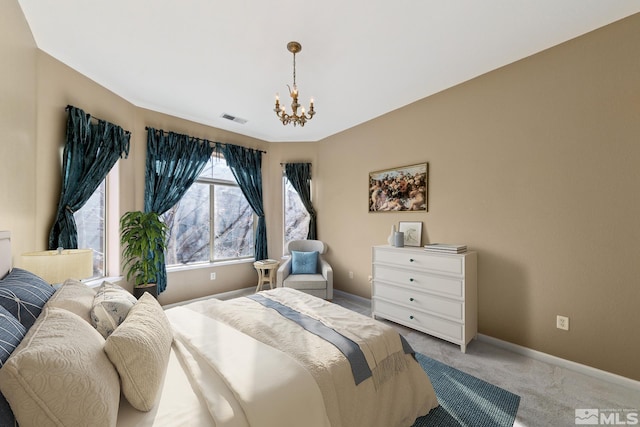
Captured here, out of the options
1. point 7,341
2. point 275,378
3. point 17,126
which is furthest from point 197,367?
point 17,126

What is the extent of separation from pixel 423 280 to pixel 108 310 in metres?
2.62

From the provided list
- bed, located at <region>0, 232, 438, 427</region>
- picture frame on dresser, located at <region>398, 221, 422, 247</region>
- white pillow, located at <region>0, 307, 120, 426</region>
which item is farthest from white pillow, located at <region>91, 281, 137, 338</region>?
picture frame on dresser, located at <region>398, 221, 422, 247</region>

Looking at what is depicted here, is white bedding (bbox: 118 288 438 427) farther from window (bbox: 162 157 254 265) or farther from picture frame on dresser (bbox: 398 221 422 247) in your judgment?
window (bbox: 162 157 254 265)

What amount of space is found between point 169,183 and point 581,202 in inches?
179

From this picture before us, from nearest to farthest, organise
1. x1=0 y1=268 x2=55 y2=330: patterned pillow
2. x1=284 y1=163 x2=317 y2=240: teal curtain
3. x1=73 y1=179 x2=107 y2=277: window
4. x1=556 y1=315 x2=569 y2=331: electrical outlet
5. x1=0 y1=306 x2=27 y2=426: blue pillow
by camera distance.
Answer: x1=0 y1=306 x2=27 y2=426: blue pillow → x1=0 y1=268 x2=55 y2=330: patterned pillow → x1=556 y1=315 x2=569 y2=331: electrical outlet → x1=73 y1=179 x2=107 y2=277: window → x1=284 y1=163 x2=317 y2=240: teal curtain

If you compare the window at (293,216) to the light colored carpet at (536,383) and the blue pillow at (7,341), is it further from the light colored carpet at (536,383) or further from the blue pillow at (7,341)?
the blue pillow at (7,341)

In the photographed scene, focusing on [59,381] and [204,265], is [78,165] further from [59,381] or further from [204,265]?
[59,381]

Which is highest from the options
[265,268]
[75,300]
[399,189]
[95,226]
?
[399,189]

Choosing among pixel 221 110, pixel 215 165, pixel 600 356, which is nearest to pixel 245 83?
pixel 221 110

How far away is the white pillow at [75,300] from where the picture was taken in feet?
4.12

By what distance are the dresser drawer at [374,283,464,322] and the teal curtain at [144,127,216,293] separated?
290 centimetres

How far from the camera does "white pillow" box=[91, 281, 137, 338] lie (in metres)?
1.27

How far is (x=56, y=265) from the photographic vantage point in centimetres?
178

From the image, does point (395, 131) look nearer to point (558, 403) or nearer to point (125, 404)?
point (558, 403)
